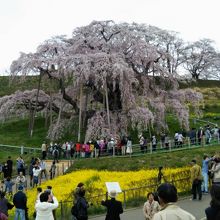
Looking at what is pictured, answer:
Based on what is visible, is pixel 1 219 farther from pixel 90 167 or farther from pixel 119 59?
pixel 119 59

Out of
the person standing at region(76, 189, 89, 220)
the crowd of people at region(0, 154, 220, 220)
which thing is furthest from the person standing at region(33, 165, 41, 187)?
the person standing at region(76, 189, 89, 220)

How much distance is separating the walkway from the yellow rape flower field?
1.55 metres

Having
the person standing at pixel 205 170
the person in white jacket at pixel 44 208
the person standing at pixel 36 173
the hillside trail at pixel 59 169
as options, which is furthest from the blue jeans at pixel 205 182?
the hillside trail at pixel 59 169

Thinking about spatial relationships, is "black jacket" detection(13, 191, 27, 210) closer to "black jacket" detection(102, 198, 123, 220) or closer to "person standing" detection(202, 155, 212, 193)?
"black jacket" detection(102, 198, 123, 220)

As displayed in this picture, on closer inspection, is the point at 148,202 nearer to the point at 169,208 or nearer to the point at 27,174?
the point at 169,208

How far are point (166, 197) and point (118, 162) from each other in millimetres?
24777

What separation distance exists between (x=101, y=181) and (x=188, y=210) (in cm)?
972

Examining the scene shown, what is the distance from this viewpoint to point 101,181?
998 inches

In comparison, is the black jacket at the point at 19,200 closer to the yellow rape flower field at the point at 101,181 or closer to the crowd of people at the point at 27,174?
the yellow rape flower field at the point at 101,181

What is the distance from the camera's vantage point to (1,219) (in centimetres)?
900

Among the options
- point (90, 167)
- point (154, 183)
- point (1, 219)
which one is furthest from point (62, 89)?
point (1, 219)

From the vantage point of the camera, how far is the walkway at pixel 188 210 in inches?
624

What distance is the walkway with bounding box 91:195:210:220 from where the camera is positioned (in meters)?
15.8

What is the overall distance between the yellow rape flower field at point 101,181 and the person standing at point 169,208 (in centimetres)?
1296
